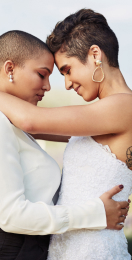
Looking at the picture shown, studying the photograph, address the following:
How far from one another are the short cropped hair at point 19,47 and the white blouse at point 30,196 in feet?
1.57

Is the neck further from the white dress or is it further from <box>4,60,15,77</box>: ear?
<box>4,60,15,77</box>: ear

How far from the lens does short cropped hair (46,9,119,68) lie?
180cm

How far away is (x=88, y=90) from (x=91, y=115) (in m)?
0.32

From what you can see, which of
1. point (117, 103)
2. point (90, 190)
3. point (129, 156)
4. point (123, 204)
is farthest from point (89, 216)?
point (117, 103)

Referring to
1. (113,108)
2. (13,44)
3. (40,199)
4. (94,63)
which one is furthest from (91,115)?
(13,44)

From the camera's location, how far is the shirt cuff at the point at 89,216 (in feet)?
4.68

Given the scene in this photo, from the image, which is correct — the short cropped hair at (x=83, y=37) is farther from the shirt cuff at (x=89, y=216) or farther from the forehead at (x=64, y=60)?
the shirt cuff at (x=89, y=216)

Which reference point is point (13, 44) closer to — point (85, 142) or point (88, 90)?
point (88, 90)

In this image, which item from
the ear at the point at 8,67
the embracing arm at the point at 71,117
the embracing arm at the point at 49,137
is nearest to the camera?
the embracing arm at the point at 71,117

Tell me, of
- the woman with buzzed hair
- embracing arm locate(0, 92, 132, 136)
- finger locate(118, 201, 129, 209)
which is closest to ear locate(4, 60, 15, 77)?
the woman with buzzed hair

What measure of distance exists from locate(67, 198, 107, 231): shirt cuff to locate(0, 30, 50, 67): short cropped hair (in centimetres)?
91

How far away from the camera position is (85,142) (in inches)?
68.6

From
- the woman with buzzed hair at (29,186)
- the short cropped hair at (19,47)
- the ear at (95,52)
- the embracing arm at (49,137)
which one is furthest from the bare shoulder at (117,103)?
the embracing arm at (49,137)

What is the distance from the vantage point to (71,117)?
1.53 metres
